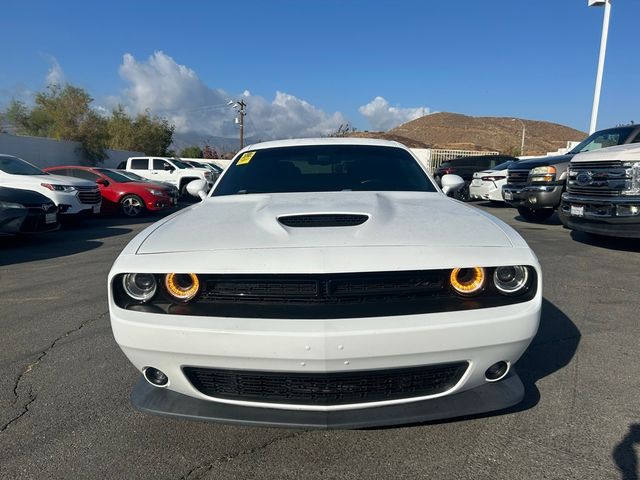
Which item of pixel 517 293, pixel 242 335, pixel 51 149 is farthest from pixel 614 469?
pixel 51 149

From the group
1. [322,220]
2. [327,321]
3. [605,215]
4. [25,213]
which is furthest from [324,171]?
[25,213]

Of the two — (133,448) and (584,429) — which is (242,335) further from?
(584,429)

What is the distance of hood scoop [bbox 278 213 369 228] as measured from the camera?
234 cm

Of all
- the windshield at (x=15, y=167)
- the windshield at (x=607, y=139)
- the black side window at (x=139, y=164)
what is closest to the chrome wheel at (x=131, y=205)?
the windshield at (x=15, y=167)

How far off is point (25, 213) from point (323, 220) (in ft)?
22.3

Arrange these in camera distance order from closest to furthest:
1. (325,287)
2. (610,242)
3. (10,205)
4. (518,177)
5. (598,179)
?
(325,287) < (598,179) < (10,205) < (610,242) < (518,177)

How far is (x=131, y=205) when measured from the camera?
12.6 metres

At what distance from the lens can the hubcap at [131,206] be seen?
12539mm

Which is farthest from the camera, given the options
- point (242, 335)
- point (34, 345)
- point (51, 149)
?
point (51, 149)

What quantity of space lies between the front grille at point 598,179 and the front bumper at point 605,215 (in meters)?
0.10

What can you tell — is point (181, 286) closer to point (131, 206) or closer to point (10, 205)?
point (10, 205)

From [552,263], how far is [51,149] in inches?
977

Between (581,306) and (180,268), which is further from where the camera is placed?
(581,306)

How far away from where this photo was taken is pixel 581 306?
4.30 meters
